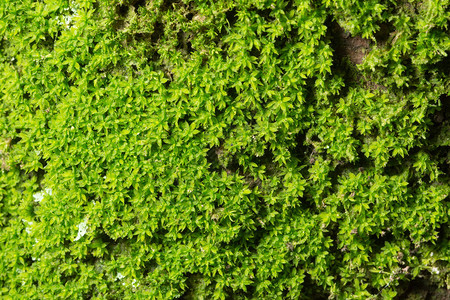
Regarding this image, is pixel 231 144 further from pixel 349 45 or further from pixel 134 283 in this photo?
pixel 134 283

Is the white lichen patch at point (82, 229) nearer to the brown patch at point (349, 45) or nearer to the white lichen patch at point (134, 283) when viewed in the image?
the white lichen patch at point (134, 283)

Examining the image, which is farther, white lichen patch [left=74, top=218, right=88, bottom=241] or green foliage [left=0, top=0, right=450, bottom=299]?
A: white lichen patch [left=74, top=218, right=88, bottom=241]

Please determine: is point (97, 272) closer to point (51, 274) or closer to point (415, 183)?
point (51, 274)

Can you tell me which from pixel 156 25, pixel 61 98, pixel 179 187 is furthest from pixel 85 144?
pixel 156 25

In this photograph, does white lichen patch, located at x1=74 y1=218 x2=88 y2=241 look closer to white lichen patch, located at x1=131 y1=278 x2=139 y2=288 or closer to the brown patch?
white lichen patch, located at x1=131 y1=278 x2=139 y2=288

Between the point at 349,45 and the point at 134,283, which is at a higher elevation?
the point at 349,45

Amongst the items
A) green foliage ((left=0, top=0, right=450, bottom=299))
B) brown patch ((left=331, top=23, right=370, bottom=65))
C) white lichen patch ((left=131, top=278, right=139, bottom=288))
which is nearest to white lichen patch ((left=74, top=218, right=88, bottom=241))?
green foliage ((left=0, top=0, right=450, bottom=299))

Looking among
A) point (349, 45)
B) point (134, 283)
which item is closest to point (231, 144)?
point (349, 45)
